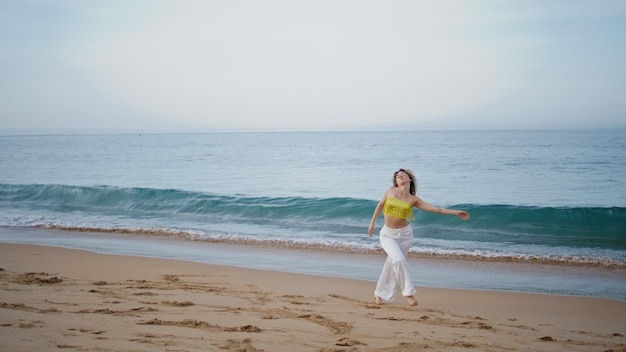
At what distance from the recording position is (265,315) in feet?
19.7

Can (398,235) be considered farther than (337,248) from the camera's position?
No

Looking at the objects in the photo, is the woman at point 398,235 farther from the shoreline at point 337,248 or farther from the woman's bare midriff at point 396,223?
the shoreline at point 337,248

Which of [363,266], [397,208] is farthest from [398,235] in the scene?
[363,266]

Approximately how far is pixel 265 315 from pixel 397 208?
228 centimetres

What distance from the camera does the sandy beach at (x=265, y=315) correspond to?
15.7ft

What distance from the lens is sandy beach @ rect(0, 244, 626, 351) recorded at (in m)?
4.79

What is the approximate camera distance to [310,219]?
17625 millimetres

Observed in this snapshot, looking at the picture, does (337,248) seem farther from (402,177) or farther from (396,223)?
(402,177)

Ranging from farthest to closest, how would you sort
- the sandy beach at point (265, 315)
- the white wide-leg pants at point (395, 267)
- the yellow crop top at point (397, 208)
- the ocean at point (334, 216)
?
the ocean at point (334, 216)
the yellow crop top at point (397, 208)
the white wide-leg pants at point (395, 267)
the sandy beach at point (265, 315)

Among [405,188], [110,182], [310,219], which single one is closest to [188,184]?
[110,182]

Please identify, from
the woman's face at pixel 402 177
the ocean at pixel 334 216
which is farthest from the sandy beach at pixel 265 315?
the woman's face at pixel 402 177

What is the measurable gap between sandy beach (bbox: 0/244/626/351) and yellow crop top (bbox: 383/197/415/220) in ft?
3.76

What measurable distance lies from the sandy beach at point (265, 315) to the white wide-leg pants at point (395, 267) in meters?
0.21

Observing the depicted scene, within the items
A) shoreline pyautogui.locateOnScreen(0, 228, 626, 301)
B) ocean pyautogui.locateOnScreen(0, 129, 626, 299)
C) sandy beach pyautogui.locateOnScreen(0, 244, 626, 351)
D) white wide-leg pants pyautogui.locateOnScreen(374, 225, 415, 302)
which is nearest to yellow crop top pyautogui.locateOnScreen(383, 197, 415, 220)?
white wide-leg pants pyautogui.locateOnScreen(374, 225, 415, 302)
